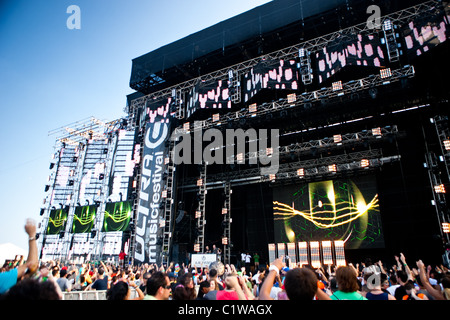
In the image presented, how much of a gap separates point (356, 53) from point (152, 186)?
1358 cm

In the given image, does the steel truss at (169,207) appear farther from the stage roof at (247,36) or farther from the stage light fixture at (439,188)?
the stage light fixture at (439,188)

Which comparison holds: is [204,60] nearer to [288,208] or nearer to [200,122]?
[200,122]

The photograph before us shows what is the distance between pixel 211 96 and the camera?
17.5m

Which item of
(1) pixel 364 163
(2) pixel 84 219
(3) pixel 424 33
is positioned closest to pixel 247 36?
(3) pixel 424 33

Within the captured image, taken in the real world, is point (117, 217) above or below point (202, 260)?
above

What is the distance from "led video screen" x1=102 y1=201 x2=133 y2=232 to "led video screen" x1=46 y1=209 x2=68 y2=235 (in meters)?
6.28

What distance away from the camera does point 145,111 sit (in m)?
19.9

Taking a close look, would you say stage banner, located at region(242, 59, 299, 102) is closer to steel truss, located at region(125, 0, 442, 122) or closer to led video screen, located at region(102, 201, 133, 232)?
steel truss, located at region(125, 0, 442, 122)

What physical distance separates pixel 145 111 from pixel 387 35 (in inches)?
588

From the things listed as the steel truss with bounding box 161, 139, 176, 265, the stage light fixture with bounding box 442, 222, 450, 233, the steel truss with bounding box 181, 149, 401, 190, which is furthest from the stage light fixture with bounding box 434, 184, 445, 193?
the steel truss with bounding box 161, 139, 176, 265

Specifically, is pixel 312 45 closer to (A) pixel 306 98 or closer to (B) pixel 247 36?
(A) pixel 306 98
